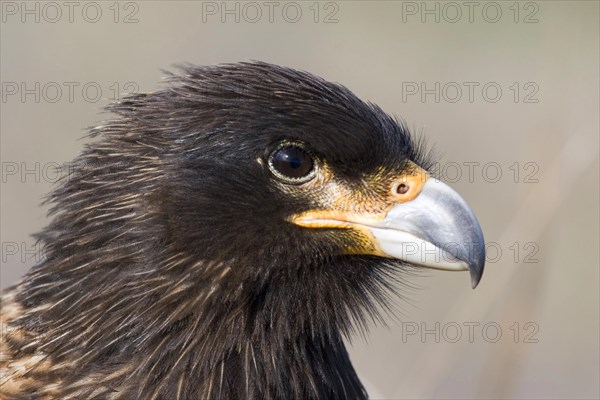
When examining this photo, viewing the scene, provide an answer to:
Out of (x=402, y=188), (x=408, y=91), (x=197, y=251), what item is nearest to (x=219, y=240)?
(x=197, y=251)

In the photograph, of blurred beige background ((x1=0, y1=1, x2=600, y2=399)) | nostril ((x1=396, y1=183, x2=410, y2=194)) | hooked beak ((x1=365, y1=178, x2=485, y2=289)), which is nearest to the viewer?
hooked beak ((x1=365, y1=178, x2=485, y2=289))

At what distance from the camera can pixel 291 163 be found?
418cm

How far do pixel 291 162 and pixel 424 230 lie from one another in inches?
22.3

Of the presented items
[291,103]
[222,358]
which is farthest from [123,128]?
[222,358]

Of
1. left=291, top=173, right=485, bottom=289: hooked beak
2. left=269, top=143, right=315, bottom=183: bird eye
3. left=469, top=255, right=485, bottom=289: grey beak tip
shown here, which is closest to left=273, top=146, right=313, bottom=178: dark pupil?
left=269, top=143, right=315, bottom=183: bird eye

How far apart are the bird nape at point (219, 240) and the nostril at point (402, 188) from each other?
0.01m

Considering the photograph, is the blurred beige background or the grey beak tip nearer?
the grey beak tip

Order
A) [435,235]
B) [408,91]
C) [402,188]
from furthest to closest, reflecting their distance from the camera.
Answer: [408,91] → [402,188] → [435,235]

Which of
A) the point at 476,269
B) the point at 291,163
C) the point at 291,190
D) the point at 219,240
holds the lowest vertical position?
the point at 476,269

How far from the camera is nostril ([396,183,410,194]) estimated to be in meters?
4.37

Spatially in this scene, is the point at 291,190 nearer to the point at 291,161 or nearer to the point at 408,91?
the point at 291,161

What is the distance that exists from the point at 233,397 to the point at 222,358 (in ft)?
0.51

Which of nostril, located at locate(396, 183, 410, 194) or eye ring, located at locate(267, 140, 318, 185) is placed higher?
eye ring, located at locate(267, 140, 318, 185)

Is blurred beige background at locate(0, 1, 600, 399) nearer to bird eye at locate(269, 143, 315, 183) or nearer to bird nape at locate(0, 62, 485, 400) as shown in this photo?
bird nape at locate(0, 62, 485, 400)
